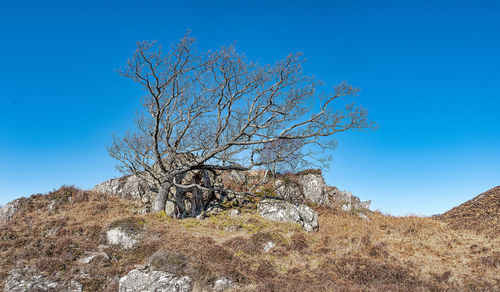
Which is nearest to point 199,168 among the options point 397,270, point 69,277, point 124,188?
point 124,188

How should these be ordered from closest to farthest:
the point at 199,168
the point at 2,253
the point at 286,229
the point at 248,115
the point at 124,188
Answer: the point at 2,253, the point at 286,229, the point at 248,115, the point at 199,168, the point at 124,188

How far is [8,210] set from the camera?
21.7 metres

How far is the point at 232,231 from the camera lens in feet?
57.4

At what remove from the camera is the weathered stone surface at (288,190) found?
24.4 metres

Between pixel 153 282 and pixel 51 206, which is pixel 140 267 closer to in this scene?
pixel 153 282

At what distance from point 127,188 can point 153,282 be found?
14440 mm

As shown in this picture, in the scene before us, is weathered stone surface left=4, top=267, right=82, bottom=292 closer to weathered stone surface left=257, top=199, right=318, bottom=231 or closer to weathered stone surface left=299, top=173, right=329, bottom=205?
weathered stone surface left=257, top=199, right=318, bottom=231

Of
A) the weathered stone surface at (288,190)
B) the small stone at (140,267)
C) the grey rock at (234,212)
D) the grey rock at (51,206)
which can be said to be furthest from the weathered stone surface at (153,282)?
the weathered stone surface at (288,190)

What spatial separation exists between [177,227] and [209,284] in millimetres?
6187

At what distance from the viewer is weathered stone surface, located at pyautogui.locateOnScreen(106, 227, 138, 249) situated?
50.7ft

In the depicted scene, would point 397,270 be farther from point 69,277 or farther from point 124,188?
point 124,188

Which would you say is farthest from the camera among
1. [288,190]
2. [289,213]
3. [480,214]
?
[288,190]

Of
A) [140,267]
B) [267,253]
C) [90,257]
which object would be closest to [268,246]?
[267,253]

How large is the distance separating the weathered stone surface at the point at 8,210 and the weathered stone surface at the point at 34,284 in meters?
10.9
